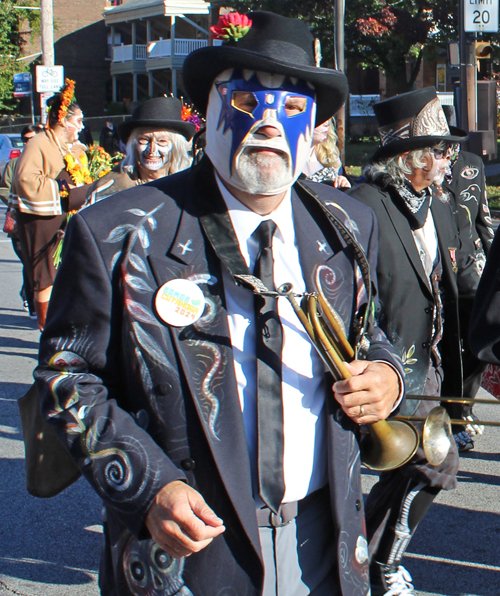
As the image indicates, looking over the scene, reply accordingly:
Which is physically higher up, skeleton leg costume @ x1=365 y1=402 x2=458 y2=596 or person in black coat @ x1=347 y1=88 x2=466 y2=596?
person in black coat @ x1=347 y1=88 x2=466 y2=596

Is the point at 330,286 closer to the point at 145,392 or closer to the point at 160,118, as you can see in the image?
the point at 145,392

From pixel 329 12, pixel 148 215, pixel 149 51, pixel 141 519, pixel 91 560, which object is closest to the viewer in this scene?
pixel 141 519

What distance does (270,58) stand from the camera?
1.86 m

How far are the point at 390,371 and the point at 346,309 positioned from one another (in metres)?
0.19

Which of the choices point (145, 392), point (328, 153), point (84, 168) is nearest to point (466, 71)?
point (328, 153)

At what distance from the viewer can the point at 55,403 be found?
1.77 meters

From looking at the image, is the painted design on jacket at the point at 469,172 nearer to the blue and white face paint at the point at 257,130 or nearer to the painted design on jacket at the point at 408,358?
the painted design on jacket at the point at 408,358

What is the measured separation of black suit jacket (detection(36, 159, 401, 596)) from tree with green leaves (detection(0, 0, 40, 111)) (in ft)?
155

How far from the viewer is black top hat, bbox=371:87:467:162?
12.4ft

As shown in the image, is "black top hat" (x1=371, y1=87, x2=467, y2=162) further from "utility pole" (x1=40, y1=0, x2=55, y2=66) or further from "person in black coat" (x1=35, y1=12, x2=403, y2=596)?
"utility pole" (x1=40, y1=0, x2=55, y2=66)

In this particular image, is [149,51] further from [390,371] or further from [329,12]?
[390,371]

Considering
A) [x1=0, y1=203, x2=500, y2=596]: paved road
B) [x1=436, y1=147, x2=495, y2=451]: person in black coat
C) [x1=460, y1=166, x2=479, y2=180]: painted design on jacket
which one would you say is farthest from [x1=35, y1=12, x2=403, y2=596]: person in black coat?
[x1=460, y1=166, x2=479, y2=180]: painted design on jacket

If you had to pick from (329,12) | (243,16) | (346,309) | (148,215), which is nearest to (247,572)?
(346,309)

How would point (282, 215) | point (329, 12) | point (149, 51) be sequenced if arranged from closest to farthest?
point (282, 215) < point (329, 12) < point (149, 51)
